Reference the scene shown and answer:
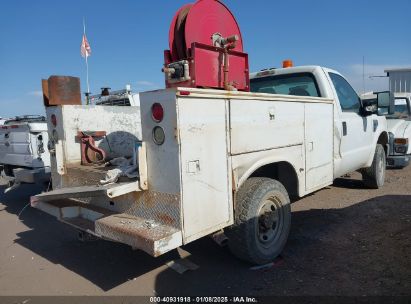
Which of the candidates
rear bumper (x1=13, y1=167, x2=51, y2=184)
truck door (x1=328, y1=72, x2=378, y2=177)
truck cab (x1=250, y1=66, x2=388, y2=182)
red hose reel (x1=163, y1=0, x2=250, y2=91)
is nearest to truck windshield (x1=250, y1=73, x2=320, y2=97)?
truck cab (x1=250, y1=66, x2=388, y2=182)

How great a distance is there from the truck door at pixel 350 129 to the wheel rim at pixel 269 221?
5.26 feet

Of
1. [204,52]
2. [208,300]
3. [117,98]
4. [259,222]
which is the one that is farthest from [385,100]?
[117,98]

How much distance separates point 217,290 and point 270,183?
1149mm

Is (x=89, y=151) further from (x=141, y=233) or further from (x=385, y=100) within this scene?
(x=385, y=100)

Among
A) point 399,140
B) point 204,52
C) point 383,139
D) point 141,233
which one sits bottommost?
point 141,233

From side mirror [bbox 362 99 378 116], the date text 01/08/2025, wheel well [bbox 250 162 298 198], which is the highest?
side mirror [bbox 362 99 378 116]

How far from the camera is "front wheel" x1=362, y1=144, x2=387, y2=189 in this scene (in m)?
6.79

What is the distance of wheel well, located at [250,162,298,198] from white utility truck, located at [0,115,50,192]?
13.3ft

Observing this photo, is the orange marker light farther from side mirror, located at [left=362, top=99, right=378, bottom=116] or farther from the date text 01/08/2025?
the date text 01/08/2025

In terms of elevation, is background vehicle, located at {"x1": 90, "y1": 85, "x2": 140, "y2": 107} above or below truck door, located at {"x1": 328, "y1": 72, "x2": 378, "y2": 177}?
above

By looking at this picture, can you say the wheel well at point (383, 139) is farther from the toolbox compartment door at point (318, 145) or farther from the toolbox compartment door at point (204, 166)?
the toolbox compartment door at point (204, 166)

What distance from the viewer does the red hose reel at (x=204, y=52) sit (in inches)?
145

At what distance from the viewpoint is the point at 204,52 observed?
3758 mm

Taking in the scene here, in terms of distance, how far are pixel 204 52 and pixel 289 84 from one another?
6.88 feet
